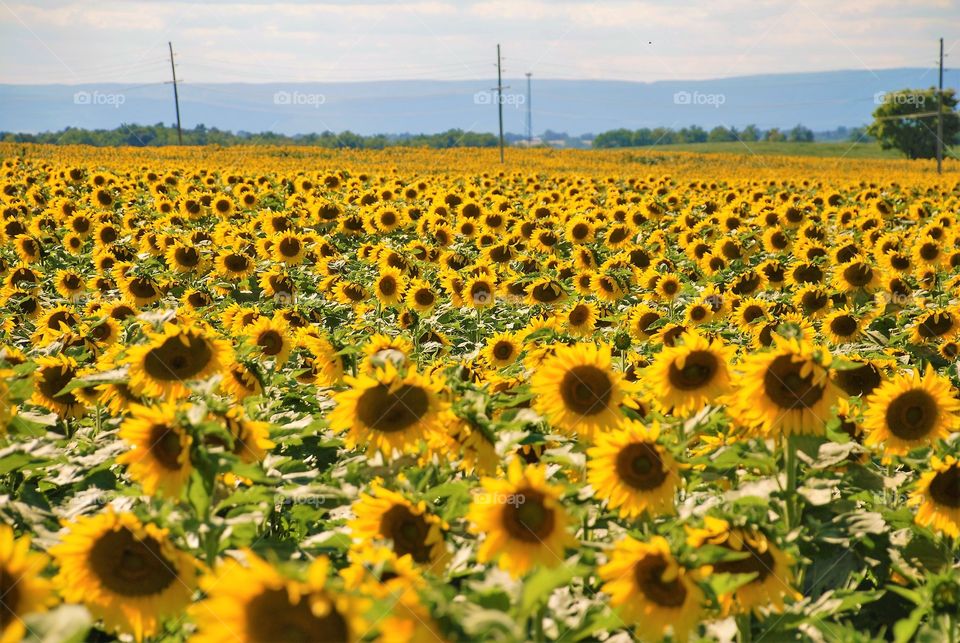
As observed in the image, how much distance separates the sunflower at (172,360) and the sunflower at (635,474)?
2.20 m

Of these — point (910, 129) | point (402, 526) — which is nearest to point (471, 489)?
point (402, 526)

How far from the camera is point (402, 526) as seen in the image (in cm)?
351

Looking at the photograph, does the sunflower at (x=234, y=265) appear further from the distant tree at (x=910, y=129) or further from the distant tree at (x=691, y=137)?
the distant tree at (x=691, y=137)

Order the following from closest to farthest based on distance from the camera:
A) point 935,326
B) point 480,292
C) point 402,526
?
point 402,526
point 935,326
point 480,292

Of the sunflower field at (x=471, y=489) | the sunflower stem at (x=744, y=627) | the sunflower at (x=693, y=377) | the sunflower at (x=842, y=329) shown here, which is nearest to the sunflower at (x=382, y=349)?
the sunflower field at (x=471, y=489)

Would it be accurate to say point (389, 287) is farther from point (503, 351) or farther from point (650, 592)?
point (650, 592)

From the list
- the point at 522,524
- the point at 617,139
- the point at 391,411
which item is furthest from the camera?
the point at 617,139

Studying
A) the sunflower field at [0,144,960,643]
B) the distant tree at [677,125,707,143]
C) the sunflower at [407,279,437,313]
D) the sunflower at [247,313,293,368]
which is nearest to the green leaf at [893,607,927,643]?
the sunflower field at [0,144,960,643]

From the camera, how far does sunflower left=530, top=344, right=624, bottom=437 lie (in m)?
4.43

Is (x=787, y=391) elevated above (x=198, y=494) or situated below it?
above

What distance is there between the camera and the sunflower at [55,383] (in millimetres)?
5488

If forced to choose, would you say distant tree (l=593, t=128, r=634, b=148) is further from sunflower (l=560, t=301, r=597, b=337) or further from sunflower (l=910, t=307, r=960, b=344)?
sunflower (l=560, t=301, r=597, b=337)

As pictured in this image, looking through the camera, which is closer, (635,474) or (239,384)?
(635,474)

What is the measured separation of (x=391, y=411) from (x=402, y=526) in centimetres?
76
